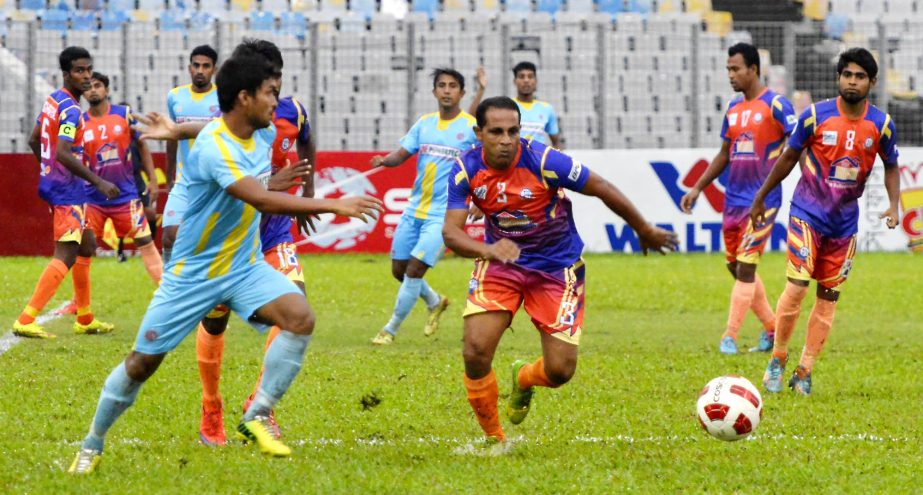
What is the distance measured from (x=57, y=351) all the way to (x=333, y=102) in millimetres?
12794

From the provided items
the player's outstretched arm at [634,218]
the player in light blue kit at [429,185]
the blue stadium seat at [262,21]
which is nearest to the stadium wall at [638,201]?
the blue stadium seat at [262,21]

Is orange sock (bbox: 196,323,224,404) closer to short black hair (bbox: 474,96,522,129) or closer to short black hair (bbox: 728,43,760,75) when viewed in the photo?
short black hair (bbox: 474,96,522,129)

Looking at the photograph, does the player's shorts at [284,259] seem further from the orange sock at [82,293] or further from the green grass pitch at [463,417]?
the orange sock at [82,293]

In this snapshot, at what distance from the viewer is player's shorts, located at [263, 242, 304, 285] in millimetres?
8430

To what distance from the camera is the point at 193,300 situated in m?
6.48

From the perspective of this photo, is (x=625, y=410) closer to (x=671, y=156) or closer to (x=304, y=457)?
(x=304, y=457)

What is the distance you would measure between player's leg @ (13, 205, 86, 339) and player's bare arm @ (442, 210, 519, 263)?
6.29 m

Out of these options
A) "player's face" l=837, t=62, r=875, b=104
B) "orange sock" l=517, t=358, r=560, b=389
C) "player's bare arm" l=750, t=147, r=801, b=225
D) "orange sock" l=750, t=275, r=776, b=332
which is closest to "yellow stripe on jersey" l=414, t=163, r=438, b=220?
"orange sock" l=750, t=275, r=776, b=332

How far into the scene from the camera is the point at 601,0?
87.5ft

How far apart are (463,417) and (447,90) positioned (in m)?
4.68

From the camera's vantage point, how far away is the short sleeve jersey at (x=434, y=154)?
1231cm

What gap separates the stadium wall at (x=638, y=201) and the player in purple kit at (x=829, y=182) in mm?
11835

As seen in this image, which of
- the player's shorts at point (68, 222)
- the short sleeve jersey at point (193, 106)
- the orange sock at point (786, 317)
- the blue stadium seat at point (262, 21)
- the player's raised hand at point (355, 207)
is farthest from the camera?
the blue stadium seat at point (262, 21)

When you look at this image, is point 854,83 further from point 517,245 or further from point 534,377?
point 534,377
